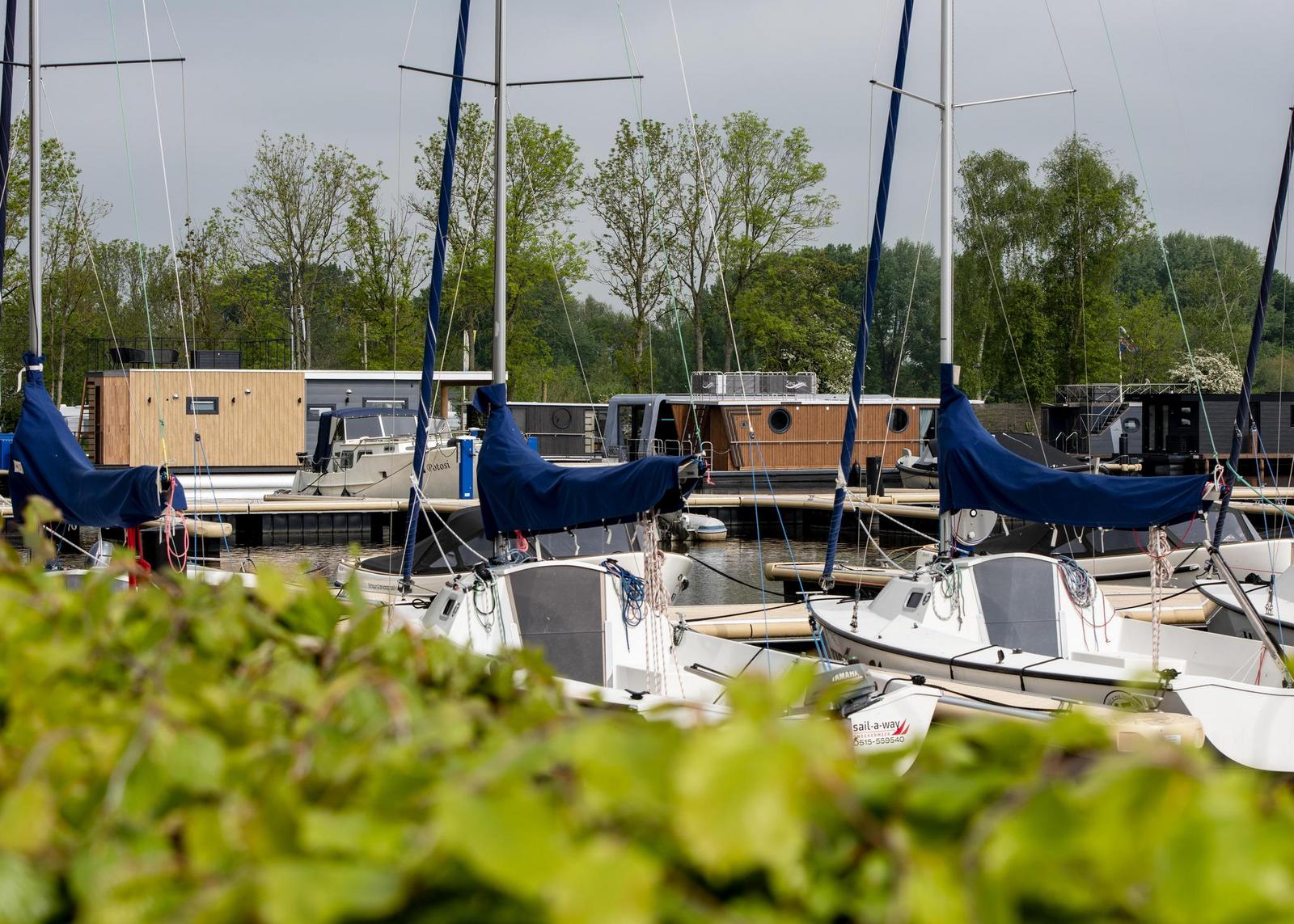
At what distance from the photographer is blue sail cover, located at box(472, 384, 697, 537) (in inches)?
369

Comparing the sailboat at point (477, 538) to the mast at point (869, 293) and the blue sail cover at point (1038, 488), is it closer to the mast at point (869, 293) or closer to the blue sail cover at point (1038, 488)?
the mast at point (869, 293)

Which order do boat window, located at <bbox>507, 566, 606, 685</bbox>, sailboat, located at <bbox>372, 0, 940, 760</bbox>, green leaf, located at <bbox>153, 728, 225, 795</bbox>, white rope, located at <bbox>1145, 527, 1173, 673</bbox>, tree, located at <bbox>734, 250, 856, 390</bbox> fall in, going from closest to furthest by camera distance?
green leaf, located at <bbox>153, 728, 225, 795</bbox> → sailboat, located at <bbox>372, 0, 940, 760</bbox> → boat window, located at <bbox>507, 566, 606, 685</bbox> → white rope, located at <bbox>1145, 527, 1173, 673</bbox> → tree, located at <bbox>734, 250, 856, 390</bbox>

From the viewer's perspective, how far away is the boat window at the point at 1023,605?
1098 cm

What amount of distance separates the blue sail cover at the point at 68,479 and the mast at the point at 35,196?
1.26 meters

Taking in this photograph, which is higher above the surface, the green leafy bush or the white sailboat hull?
the green leafy bush

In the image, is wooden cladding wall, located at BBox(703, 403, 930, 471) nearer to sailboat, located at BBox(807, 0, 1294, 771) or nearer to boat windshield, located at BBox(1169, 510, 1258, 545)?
boat windshield, located at BBox(1169, 510, 1258, 545)

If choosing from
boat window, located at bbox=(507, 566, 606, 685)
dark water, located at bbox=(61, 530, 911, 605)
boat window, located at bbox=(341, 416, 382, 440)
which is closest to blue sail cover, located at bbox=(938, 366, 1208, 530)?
boat window, located at bbox=(507, 566, 606, 685)

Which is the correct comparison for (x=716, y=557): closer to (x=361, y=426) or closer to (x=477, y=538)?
(x=477, y=538)

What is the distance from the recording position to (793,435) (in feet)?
113

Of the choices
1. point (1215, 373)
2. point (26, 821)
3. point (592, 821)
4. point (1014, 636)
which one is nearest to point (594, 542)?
point (1014, 636)

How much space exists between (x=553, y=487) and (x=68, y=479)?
16.5 ft

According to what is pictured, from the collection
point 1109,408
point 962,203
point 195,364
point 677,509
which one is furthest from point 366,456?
point 962,203

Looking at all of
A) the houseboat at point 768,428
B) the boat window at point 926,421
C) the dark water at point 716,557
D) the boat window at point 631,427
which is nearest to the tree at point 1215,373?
the boat window at point 926,421

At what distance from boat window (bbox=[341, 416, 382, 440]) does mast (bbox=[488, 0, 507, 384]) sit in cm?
1839
